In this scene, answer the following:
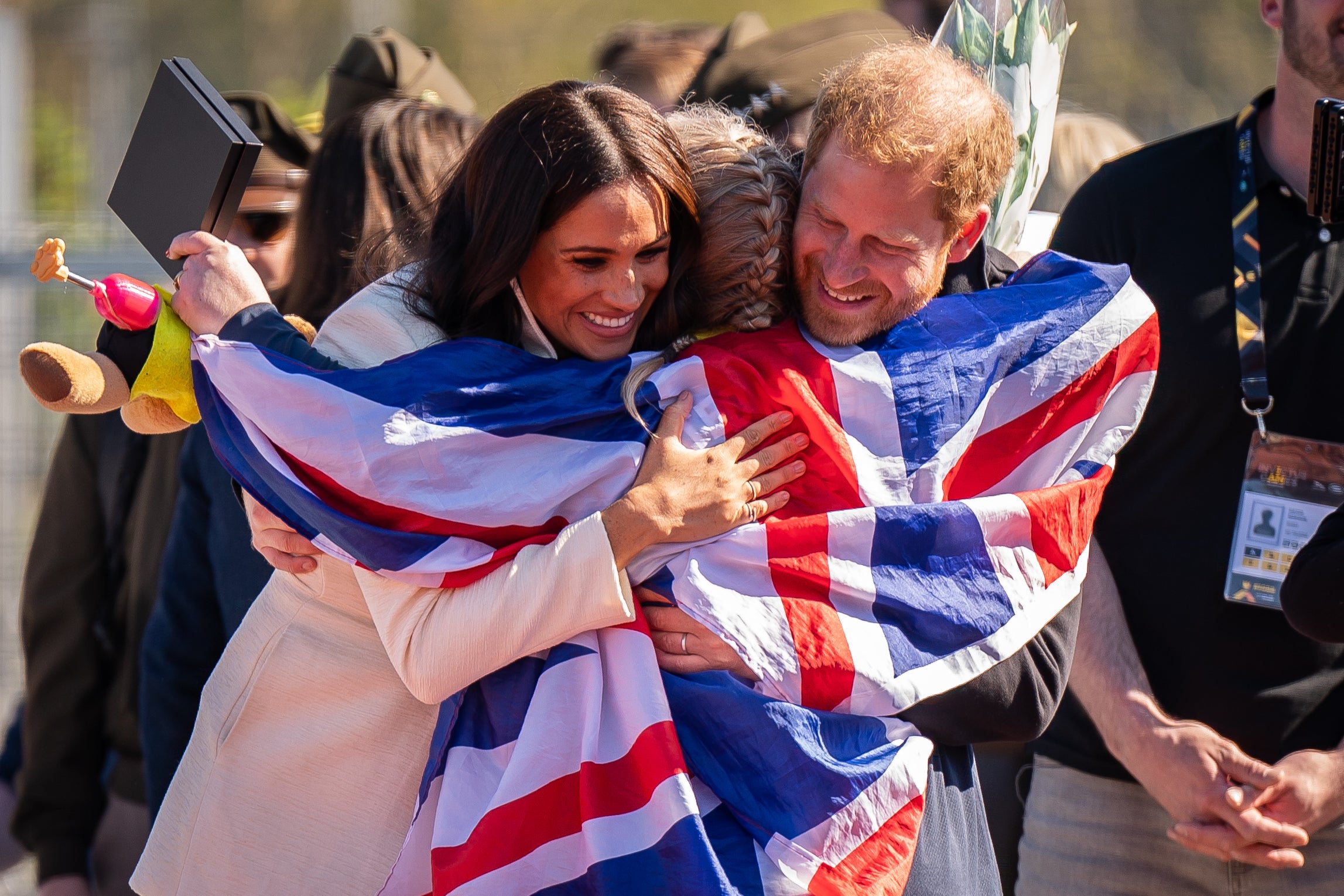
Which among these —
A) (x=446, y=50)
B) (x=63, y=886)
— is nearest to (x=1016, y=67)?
(x=63, y=886)

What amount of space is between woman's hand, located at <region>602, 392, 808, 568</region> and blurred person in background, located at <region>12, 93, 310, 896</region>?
55.2 inches

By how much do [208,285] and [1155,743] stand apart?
5.78 feet

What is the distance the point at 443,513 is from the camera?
5.76ft

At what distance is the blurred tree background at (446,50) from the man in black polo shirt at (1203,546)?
4.19 ft

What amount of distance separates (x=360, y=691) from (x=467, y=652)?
1.02 ft

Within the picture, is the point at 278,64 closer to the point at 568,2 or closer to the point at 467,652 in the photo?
the point at 568,2

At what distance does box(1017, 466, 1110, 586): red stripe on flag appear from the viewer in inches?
76.0

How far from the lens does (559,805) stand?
174cm

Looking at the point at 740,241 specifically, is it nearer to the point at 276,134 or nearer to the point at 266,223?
the point at 266,223

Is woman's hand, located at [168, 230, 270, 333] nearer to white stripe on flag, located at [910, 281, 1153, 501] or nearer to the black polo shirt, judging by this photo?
white stripe on flag, located at [910, 281, 1153, 501]

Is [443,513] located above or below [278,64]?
above

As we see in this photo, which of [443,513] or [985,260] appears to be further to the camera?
[985,260]

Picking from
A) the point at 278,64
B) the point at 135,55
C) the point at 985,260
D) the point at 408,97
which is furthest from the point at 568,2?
the point at 985,260

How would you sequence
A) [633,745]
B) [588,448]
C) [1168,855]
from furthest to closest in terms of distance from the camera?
[1168,855], [588,448], [633,745]
